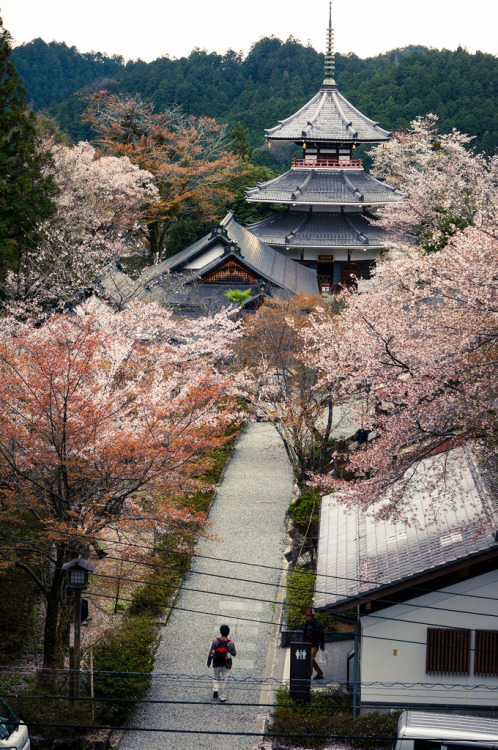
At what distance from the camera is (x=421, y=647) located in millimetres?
11609

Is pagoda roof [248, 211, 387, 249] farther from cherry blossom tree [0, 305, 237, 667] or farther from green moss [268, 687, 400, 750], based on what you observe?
green moss [268, 687, 400, 750]

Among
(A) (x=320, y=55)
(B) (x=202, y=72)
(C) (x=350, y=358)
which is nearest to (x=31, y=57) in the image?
(B) (x=202, y=72)

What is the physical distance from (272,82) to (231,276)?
277 ft

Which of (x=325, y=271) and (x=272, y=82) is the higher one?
(x=272, y=82)

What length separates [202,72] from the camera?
4072 inches

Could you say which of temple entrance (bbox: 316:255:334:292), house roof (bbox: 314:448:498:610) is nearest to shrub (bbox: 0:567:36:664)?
house roof (bbox: 314:448:498:610)

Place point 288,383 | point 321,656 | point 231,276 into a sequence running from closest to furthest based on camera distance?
point 321,656, point 288,383, point 231,276

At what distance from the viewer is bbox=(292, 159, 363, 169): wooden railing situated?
42.7m

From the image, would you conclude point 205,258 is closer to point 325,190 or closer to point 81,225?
point 81,225

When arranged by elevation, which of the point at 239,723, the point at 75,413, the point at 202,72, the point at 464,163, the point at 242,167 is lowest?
the point at 239,723

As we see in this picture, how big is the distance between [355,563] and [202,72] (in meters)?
101

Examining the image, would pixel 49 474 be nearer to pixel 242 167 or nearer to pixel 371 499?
pixel 371 499


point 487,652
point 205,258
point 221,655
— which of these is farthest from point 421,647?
point 205,258

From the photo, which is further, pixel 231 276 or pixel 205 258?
pixel 205 258
